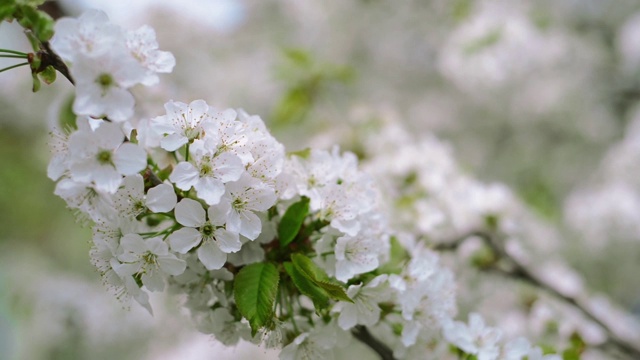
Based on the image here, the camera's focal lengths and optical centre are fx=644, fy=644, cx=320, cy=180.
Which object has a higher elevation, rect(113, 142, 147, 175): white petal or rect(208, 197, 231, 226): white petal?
rect(208, 197, 231, 226): white petal

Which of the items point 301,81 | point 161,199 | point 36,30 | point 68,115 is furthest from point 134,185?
point 301,81

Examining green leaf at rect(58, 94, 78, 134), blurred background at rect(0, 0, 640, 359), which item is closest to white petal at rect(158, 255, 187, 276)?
green leaf at rect(58, 94, 78, 134)

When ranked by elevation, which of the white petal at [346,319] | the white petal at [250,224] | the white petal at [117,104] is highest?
the white petal at [117,104]

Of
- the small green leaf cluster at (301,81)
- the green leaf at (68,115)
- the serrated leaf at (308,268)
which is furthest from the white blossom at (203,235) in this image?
the small green leaf cluster at (301,81)

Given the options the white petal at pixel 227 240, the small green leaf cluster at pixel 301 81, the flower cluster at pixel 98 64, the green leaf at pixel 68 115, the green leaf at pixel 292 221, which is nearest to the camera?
the flower cluster at pixel 98 64

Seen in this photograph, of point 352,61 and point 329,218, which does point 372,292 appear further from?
point 352,61

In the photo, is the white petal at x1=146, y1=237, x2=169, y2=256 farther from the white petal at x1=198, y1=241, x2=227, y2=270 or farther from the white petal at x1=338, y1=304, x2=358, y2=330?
the white petal at x1=338, y1=304, x2=358, y2=330

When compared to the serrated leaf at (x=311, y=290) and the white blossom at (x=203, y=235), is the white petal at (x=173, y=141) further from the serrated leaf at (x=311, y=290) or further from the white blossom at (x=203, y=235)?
the serrated leaf at (x=311, y=290)
